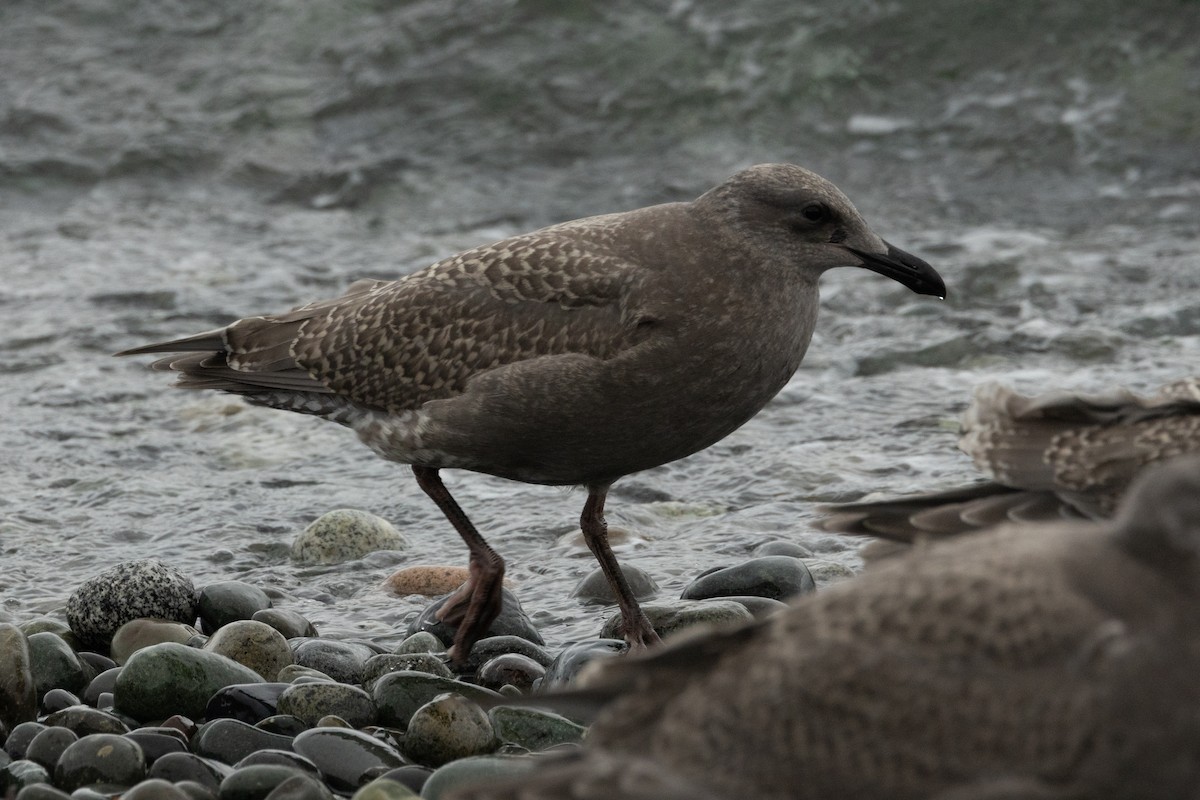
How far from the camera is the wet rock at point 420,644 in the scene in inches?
230

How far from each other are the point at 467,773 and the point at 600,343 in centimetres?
183

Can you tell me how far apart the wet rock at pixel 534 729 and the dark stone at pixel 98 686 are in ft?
4.08

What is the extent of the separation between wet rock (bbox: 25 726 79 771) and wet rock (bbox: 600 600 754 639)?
197cm

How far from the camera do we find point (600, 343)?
5.76 meters

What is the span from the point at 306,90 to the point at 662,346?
951 cm

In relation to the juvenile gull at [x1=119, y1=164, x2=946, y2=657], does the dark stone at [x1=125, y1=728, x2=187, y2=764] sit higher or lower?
lower

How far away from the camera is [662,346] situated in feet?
18.7

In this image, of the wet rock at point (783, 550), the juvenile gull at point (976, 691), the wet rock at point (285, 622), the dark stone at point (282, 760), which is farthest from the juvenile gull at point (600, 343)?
the juvenile gull at point (976, 691)

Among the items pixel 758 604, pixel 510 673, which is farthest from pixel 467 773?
pixel 758 604

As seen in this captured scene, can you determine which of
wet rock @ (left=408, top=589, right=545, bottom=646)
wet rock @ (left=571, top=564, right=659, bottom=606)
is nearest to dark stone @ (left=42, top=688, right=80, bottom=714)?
wet rock @ (left=408, top=589, right=545, bottom=646)

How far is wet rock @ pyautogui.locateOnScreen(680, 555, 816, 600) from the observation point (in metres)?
6.07

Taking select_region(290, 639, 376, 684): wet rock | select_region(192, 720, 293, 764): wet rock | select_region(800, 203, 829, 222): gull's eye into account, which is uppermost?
select_region(800, 203, 829, 222): gull's eye

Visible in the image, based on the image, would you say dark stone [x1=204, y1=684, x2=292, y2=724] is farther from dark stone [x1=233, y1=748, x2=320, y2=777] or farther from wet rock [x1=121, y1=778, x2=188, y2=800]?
wet rock [x1=121, y1=778, x2=188, y2=800]

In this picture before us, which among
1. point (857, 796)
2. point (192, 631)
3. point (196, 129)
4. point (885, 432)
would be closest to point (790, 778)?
point (857, 796)
